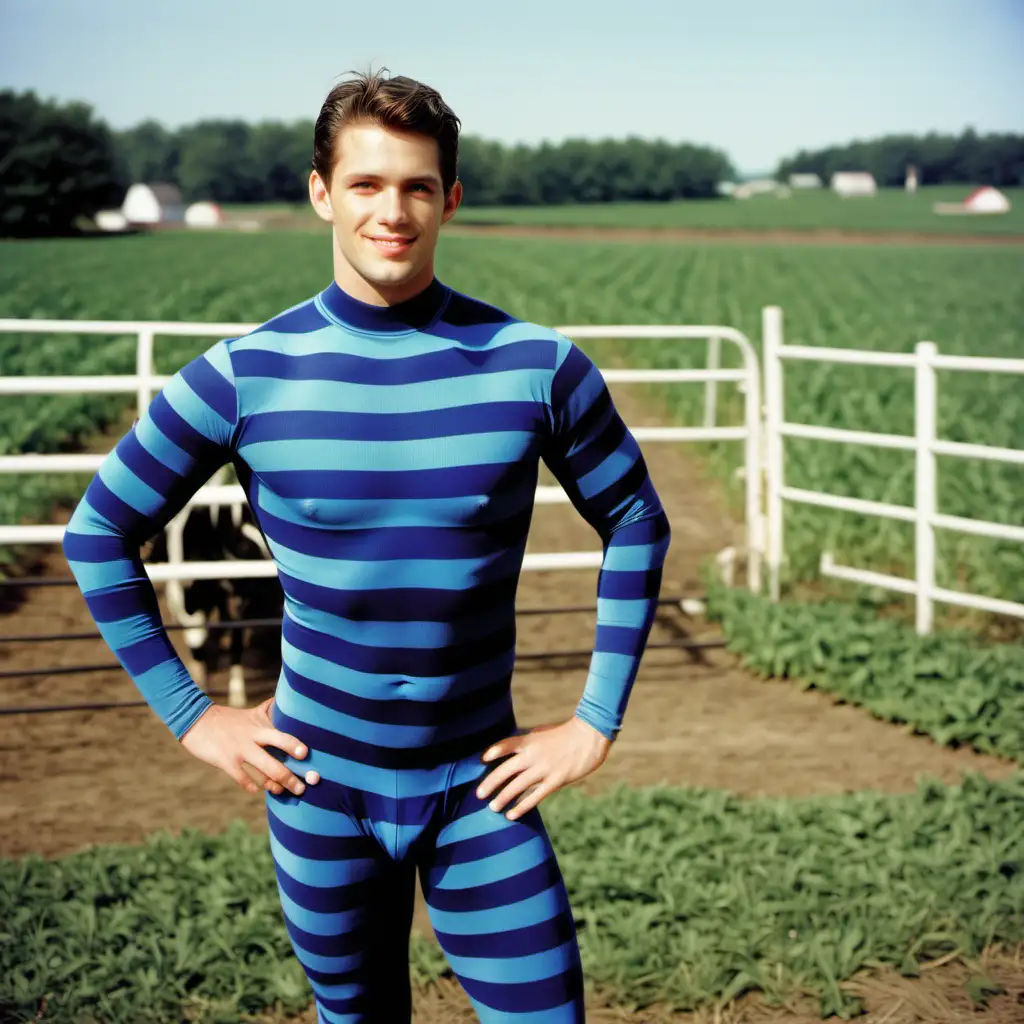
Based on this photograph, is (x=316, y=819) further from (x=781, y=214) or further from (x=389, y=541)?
(x=781, y=214)

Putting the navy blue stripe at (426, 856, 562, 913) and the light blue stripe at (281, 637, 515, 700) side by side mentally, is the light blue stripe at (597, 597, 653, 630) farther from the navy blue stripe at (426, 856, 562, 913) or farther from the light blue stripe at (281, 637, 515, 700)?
the navy blue stripe at (426, 856, 562, 913)

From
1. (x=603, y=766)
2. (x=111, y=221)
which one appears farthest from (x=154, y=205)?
(x=603, y=766)

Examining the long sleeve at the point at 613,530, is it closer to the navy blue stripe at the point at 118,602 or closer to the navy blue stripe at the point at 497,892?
the navy blue stripe at the point at 497,892

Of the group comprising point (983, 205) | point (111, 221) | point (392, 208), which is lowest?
point (392, 208)

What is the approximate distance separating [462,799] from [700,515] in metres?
8.00

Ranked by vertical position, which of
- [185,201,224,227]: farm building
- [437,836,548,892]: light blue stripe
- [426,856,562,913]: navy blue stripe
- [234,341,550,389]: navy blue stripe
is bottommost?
[426,856,562,913]: navy blue stripe

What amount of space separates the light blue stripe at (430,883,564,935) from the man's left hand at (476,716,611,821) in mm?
125

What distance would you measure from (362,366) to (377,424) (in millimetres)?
84

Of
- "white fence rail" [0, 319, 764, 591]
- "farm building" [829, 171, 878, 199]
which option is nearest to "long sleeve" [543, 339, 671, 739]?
"white fence rail" [0, 319, 764, 591]

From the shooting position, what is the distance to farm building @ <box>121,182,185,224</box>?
3701 inches

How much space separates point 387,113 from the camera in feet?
5.53

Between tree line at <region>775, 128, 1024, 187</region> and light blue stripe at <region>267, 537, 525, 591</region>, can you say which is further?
tree line at <region>775, 128, 1024, 187</region>

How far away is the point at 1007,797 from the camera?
4598mm

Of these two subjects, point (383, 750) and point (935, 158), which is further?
point (935, 158)
